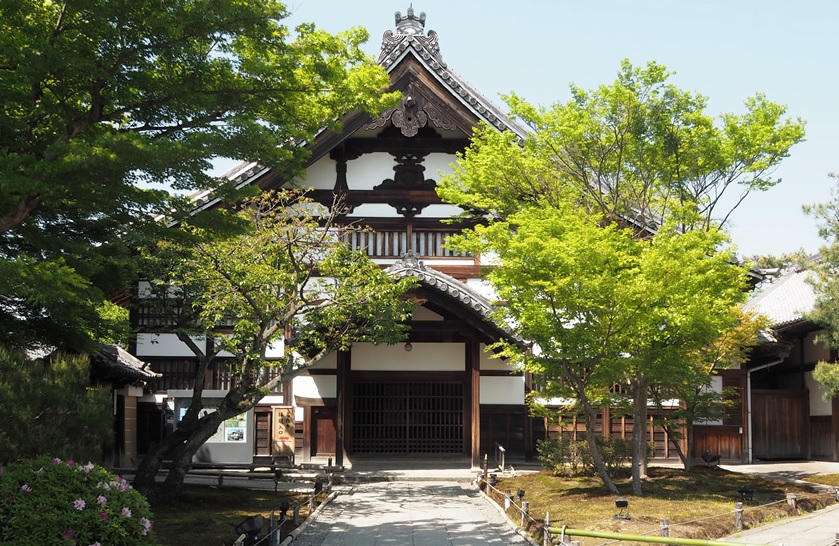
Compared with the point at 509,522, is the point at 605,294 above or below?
above

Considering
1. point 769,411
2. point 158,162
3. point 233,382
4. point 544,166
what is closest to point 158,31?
point 158,162

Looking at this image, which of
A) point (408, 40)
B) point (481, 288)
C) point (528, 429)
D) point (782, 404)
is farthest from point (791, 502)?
point (408, 40)

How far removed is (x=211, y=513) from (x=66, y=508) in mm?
7675

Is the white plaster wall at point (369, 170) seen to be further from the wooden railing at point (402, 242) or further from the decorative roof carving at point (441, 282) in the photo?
the decorative roof carving at point (441, 282)

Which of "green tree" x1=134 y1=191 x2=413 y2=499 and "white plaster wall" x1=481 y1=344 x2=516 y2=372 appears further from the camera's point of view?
"white plaster wall" x1=481 y1=344 x2=516 y2=372

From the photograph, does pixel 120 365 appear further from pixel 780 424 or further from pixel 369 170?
pixel 780 424

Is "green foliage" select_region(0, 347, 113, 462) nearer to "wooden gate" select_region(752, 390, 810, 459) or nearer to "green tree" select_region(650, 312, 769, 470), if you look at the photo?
"green tree" select_region(650, 312, 769, 470)

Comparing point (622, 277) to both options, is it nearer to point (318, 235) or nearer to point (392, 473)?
point (318, 235)

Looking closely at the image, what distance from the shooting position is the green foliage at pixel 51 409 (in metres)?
12.3

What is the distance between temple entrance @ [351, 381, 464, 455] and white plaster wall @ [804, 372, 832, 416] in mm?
12126

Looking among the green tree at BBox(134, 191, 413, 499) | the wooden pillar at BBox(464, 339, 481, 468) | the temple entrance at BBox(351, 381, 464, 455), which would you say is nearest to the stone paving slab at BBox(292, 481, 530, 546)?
the wooden pillar at BBox(464, 339, 481, 468)

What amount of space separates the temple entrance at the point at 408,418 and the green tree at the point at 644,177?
21.6 ft

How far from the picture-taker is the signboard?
2706 cm

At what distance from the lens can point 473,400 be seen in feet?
85.7
